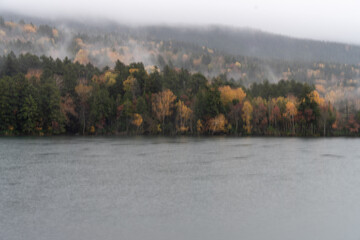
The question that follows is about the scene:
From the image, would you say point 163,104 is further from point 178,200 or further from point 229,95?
point 178,200

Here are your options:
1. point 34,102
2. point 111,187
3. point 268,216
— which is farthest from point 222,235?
point 34,102

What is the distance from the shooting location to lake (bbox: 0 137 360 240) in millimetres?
17312

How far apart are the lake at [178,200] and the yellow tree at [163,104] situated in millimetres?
64587

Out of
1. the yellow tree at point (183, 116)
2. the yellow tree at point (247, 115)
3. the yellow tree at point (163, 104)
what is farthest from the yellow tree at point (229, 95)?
the yellow tree at point (163, 104)

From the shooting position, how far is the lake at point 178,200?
1731 cm

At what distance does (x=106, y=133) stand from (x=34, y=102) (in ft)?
70.9

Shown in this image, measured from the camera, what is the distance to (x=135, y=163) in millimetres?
40531

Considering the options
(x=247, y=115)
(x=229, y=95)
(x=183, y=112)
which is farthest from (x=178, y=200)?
(x=229, y=95)

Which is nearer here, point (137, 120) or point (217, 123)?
point (217, 123)

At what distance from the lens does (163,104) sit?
10669cm

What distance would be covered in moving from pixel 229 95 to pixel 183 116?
14.3 metres

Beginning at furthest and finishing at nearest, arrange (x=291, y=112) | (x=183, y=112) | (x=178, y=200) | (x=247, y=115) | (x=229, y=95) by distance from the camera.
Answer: (x=229, y=95) → (x=183, y=112) → (x=247, y=115) → (x=291, y=112) → (x=178, y=200)

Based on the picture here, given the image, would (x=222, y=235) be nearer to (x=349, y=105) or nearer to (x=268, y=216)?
(x=268, y=216)

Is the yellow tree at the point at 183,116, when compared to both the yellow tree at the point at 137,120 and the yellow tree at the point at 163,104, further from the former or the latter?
the yellow tree at the point at 137,120
